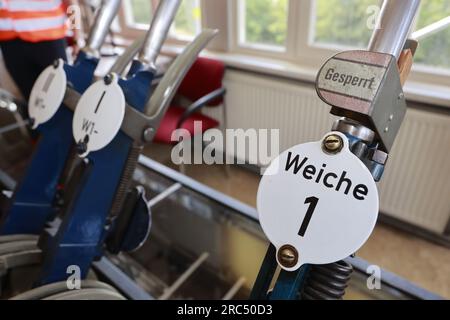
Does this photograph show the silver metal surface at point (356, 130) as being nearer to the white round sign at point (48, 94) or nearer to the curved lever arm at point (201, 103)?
the white round sign at point (48, 94)

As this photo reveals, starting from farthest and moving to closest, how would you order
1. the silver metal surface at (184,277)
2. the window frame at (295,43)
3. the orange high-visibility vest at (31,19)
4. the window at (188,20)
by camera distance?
the window at (188,20)
the window frame at (295,43)
the silver metal surface at (184,277)
the orange high-visibility vest at (31,19)

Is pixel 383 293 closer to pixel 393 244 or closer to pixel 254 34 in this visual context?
pixel 393 244

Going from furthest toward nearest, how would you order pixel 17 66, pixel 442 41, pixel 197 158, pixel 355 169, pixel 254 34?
pixel 254 34
pixel 197 158
pixel 442 41
pixel 17 66
pixel 355 169

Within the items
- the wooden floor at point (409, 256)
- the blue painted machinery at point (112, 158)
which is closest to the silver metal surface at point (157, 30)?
the blue painted machinery at point (112, 158)

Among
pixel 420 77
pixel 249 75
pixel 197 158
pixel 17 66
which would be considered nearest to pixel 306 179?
pixel 197 158

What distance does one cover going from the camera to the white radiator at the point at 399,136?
57.2 inches

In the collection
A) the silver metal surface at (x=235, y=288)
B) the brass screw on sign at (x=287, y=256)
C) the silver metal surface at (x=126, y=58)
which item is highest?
the silver metal surface at (x=126, y=58)

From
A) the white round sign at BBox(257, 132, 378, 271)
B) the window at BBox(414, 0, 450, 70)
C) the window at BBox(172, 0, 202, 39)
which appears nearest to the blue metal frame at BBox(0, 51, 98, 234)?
the white round sign at BBox(257, 132, 378, 271)

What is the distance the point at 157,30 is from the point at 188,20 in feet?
5.94

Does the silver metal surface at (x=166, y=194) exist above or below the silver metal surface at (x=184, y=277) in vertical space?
above

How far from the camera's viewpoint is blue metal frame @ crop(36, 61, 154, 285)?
691 mm

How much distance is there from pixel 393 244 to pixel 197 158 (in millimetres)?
1113

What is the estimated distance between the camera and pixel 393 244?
5.43 feet

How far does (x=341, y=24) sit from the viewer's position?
173cm
